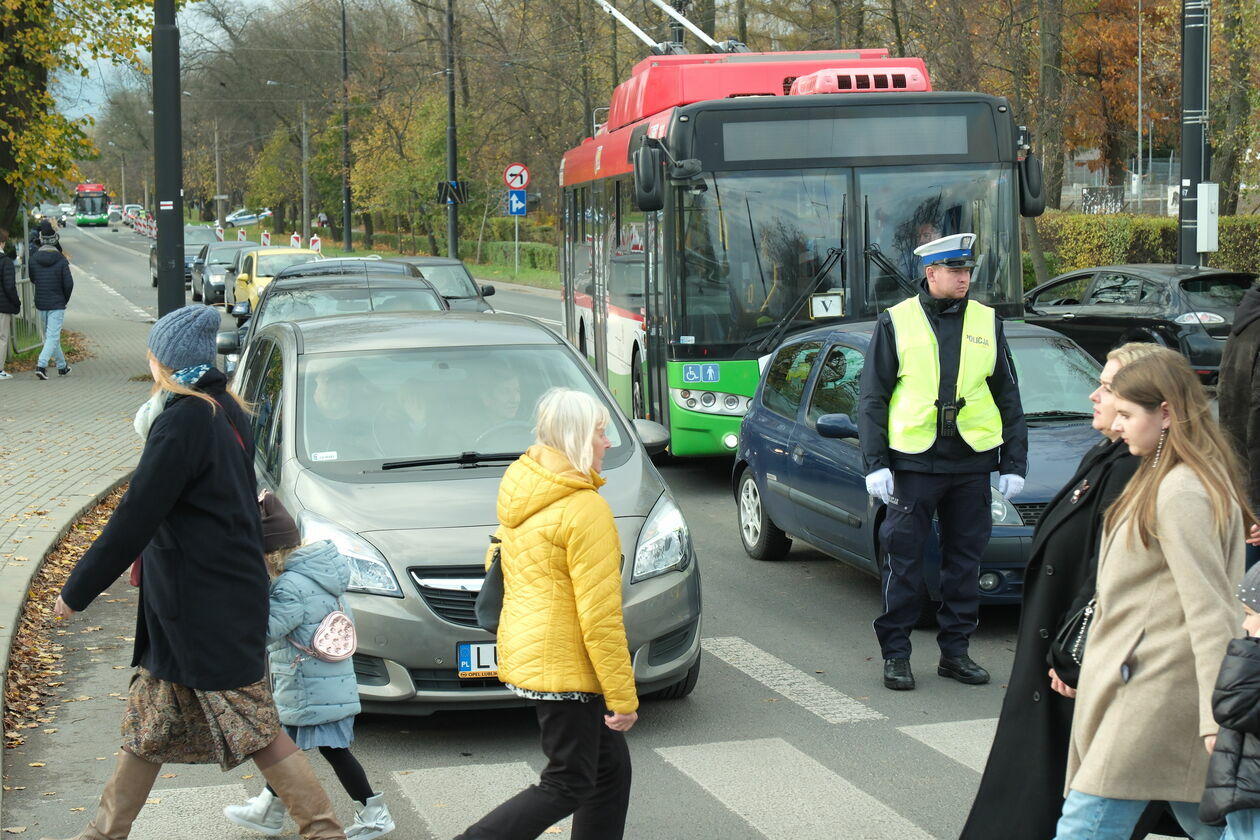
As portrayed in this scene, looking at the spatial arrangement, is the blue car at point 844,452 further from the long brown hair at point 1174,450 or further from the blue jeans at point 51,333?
the blue jeans at point 51,333

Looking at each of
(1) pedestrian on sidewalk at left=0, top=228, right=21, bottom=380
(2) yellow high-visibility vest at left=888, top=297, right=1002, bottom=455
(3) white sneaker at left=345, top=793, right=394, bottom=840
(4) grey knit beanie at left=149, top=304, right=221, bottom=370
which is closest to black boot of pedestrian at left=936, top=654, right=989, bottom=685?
(2) yellow high-visibility vest at left=888, top=297, right=1002, bottom=455

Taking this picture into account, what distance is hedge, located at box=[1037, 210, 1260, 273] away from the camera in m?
27.6

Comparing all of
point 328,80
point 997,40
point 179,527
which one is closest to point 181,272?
point 179,527

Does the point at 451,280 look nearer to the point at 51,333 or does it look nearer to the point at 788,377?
Result: the point at 51,333

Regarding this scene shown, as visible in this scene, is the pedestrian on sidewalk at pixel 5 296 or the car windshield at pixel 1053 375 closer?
the car windshield at pixel 1053 375

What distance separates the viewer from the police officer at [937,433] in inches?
263

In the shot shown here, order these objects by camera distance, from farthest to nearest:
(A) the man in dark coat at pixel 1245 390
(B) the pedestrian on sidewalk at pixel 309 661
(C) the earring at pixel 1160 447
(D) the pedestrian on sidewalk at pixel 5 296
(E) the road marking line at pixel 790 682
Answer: (D) the pedestrian on sidewalk at pixel 5 296 → (E) the road marking line at pixel 790 682 → (A) the man in dark coat at pixel 1245 390 → (B) the pedestrian on sidewalk at pixel 309 661 → (C) the earring at pixel 1160 447

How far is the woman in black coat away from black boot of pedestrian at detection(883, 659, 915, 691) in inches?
113

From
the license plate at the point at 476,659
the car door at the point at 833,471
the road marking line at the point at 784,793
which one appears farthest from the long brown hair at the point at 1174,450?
the car door at the point at 833,471

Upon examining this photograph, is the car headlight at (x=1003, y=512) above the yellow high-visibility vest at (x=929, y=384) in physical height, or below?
below

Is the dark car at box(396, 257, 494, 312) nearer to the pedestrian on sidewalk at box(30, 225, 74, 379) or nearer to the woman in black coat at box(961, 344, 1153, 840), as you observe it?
the pedestrian on sidewalk at box(30, 225, 74, 379)

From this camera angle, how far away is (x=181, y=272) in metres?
14.4

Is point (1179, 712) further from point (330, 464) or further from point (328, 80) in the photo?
point (328, 80)

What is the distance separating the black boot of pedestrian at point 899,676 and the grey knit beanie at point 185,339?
3.54 m
